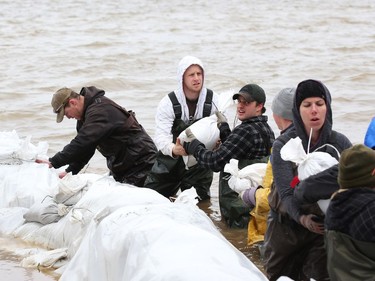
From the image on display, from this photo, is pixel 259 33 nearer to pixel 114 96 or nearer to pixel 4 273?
pixel 114 96

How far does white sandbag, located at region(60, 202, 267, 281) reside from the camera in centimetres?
430

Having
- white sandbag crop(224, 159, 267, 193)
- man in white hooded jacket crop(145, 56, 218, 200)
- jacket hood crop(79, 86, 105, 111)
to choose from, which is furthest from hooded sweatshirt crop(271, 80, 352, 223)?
jacket hood crop(79, 86, 105, 111)

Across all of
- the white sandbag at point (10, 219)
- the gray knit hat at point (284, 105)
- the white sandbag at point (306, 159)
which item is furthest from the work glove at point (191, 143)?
the white sandbag at point (306, 159)

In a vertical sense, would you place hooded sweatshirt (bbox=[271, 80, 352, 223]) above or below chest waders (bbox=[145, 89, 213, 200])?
above

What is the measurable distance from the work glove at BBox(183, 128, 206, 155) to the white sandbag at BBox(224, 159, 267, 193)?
17.5 inches

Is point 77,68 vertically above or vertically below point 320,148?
below

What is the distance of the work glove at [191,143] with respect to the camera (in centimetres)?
691

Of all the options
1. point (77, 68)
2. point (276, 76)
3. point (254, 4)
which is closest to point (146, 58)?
point (77, 68)

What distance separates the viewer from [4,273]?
20.4 feet

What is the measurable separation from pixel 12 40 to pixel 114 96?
701 centimetres

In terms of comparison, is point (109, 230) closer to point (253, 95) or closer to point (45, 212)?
point (253, 95)

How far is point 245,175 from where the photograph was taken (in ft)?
21.0

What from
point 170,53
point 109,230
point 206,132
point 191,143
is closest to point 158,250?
point 109,230

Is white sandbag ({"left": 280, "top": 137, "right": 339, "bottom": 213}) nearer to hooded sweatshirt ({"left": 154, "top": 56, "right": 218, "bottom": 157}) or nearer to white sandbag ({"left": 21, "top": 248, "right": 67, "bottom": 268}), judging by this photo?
white sandbag ({"left": 21, "top": 248, "right": 67, "bottom": 268})
